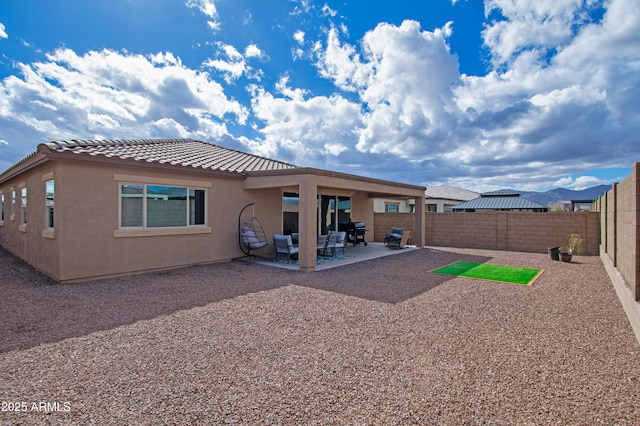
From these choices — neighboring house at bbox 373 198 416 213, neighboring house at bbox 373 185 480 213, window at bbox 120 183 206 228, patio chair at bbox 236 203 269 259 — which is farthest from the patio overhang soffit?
neighboring house at bbox 373 185 480 213

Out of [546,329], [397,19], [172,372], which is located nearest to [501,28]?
[397,19]

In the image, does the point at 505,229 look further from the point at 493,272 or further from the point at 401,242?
the point at 493,272

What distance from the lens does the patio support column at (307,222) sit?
9516 millimetres

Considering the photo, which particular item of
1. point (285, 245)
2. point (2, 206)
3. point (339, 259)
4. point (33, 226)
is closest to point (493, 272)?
point (339, 259)

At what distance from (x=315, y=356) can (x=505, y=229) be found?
14.6m

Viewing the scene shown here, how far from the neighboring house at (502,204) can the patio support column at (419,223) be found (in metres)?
15.7

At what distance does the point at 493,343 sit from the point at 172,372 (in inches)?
162

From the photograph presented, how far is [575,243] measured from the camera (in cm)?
1306

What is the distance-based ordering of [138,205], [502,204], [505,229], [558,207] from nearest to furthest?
[138,205], [505,229], [502,204], [558,207]

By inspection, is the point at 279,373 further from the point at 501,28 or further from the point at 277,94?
the point at 277,94

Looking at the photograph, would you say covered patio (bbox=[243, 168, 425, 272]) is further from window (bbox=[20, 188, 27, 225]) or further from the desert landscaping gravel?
window (bbox=[20, 188, 27, 225])

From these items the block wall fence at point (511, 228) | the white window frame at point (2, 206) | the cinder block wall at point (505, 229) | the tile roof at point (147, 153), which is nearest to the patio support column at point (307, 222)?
the tile roof at point (147, 153)

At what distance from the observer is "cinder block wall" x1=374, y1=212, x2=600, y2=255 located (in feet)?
44.7

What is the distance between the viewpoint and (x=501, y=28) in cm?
1094
